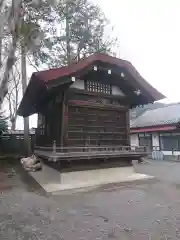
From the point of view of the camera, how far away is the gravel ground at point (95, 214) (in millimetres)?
4559

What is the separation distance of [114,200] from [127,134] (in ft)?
14.9

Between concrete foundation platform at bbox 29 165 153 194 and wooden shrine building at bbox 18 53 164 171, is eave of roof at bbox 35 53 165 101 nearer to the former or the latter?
wooden shrine building at bbox 18 53 164 171

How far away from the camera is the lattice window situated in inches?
409

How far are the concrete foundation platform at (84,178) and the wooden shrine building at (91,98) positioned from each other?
0.88 m

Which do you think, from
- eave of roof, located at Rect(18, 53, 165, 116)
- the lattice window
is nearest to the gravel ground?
eave of roof, located at Rect(18, 53, 165, 116)

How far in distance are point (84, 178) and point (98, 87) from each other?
3988 millimetres

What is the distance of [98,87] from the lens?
10656 mm

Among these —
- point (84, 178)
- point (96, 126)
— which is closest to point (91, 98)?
point (96, 126)

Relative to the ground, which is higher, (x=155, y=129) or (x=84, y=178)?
(x=155, y=129)

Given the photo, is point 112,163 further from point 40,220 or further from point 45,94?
point 40,220

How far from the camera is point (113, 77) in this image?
1083 centimetres

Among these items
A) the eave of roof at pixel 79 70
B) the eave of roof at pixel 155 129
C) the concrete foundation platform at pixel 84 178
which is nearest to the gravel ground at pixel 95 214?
the concrete foundation platform at pixel 84 178

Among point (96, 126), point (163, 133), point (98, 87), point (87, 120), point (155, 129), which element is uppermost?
point (98, 87)

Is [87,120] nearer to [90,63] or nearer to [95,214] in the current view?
[90,63]
